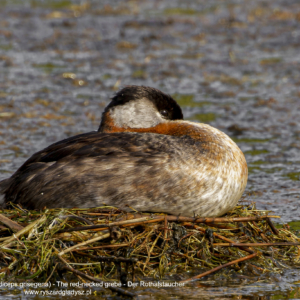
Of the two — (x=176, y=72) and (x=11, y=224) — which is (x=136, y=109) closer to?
(x=11, y=224)

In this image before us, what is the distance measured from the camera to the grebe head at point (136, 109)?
6293mm

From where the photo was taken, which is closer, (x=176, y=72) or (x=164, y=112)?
(x=164, y=112)

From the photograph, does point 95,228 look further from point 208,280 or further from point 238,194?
point 238,194

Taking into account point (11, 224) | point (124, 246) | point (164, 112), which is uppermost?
point (164, 112)

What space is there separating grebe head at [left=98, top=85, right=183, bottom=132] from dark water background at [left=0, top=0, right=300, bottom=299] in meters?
1.46

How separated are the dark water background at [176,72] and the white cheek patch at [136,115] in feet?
4.81

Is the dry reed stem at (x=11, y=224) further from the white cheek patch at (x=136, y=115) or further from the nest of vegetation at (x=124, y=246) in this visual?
the white cheek patch at (x=136, y=115)

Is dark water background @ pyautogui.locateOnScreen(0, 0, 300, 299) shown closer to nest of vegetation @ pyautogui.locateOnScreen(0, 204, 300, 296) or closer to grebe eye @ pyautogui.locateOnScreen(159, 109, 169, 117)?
nest of vegetation @ pyautogui.locateOnScreen(0, 204, 300, 296)

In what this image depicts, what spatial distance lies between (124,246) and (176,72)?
7.27 meters

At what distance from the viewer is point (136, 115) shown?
20.7ft

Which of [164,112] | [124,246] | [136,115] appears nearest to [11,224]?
[124,246]

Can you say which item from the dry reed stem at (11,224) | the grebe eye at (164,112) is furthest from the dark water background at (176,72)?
the grebe eye at (164,112)

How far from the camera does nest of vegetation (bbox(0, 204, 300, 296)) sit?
16.6 feet

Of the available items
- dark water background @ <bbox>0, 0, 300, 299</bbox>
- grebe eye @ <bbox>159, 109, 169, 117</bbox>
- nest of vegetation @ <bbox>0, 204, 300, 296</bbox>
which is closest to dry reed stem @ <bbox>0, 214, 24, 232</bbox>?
nest of vegetation @ <bbox>0, 204, 300, 296</bbox>
